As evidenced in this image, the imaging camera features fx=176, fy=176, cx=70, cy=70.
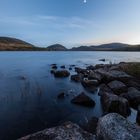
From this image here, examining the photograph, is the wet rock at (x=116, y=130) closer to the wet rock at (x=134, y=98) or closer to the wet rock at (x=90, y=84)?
the wet rock at (x=134, y=98)

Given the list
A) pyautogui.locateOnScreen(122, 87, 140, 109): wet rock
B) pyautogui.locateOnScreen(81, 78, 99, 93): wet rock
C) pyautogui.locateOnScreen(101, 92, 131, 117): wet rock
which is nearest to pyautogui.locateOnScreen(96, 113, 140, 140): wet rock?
pyautogui.locateOnScreen(101, 92, 131, 117): wet rock

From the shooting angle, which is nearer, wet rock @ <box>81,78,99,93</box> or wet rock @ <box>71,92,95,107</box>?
wet rock @ <box>71,92,95,107</box>

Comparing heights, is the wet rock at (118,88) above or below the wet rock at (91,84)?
above

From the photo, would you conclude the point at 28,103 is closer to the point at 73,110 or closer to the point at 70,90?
the point at 73,110

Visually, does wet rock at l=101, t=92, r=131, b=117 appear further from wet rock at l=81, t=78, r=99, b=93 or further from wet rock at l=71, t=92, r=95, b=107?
wet rock at l=81, t=78, r=99, b=93

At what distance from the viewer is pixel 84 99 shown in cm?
2266

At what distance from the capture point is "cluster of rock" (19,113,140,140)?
31.5 ft

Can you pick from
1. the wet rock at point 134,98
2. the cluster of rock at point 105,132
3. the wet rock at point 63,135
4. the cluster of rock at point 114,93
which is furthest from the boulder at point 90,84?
the wet rock at point 63,135

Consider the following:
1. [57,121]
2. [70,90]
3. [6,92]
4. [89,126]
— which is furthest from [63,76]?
[89,126]

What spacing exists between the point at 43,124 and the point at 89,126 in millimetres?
4791

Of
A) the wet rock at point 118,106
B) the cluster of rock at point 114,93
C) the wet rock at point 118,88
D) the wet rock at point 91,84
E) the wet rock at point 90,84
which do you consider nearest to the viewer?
the wet rock at point 118,106

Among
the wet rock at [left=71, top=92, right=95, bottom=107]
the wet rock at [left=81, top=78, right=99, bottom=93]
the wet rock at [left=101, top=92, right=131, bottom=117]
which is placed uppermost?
the wet rock at [left=101, top=92, right=131, bottom=117]

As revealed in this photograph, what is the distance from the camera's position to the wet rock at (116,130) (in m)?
9.45

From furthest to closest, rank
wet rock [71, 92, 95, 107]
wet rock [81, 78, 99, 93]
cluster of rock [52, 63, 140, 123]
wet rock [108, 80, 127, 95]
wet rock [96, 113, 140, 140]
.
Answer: wet rock [81, 78, 99, 93], wet rock [108, 80, 127, 95], wet rock [71, 92, 95, 107], cluster of rock [52, 63, 140, 123], wet rock [96, 113, 140, 140]
